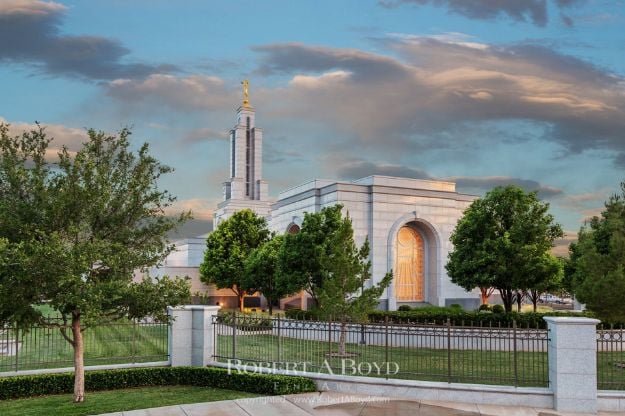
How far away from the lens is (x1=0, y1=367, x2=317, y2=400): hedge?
13.6 meters

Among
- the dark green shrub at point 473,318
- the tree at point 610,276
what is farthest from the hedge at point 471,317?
the tree at point 610,276

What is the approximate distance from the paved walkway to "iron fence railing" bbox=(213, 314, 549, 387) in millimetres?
792

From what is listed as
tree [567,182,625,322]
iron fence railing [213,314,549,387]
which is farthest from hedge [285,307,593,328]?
tree [567,182,625,322]

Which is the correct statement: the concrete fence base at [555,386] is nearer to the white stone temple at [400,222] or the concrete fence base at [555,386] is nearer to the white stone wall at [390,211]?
the white stone temple at [400,222]

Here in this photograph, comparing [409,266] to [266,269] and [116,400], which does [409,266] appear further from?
[116,400]

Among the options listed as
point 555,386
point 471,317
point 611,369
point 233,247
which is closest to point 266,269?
point 233,247

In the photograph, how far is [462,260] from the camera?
28.5m

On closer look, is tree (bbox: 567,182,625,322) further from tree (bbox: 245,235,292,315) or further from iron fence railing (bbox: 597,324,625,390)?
tree (bbox: 245,235,292,315)

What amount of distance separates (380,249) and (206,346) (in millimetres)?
22195

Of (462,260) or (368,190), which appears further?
(368,190)

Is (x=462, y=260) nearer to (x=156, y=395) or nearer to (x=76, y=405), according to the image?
(x=156, y=395)

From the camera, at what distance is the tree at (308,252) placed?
28062 mm

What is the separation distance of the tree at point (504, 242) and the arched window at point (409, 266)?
9.94m

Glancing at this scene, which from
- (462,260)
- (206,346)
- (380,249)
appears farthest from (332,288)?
(380,249)
